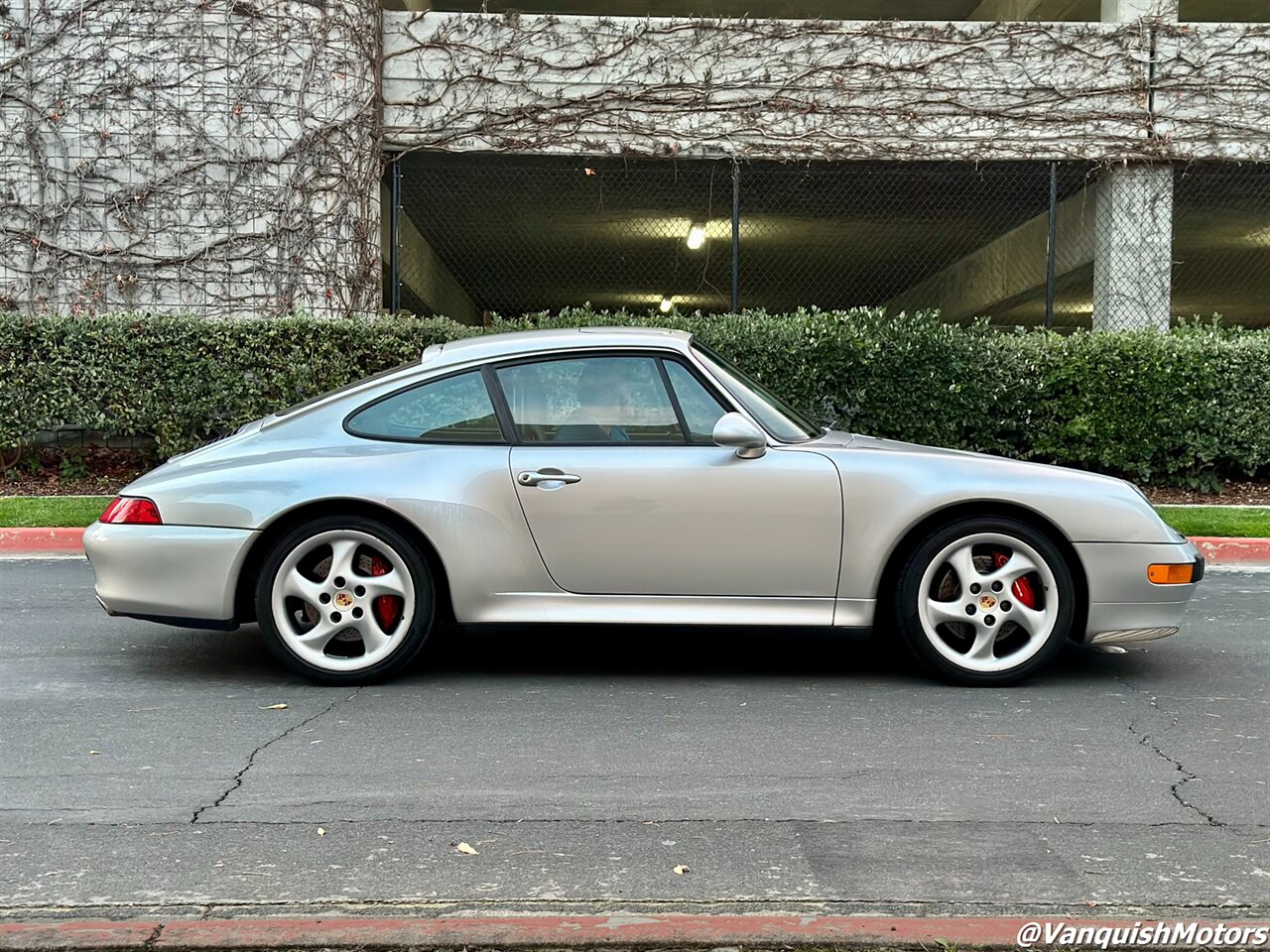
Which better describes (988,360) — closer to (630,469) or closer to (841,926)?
(630,469)

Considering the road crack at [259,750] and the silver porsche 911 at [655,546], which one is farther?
the silver porsche 911 at [655,546]

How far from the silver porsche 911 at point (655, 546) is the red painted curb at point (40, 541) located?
14.3 feet

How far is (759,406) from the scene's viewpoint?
5.12 meters

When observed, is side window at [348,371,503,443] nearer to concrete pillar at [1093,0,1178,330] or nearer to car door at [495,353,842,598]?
car door at [495,353,842,598]

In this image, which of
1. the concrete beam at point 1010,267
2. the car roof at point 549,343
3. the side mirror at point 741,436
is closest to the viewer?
the side mirror at point 741,436

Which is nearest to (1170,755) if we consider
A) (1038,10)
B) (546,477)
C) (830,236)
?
(546,477)

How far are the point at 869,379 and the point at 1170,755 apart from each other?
745cm

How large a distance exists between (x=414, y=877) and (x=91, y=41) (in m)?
12.4

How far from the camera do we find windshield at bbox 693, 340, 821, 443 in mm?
5062

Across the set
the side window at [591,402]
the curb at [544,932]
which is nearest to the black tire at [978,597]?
the side window at [591,402]

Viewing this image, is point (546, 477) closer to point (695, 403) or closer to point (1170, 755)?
point (695, 403)

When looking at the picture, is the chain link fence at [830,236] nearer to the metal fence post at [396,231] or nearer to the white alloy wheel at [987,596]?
the metal fence post at [396,231]

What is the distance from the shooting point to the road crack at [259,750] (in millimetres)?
3592

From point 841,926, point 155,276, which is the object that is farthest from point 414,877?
point 155,276
